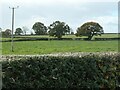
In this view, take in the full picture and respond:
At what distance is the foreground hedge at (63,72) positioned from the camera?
28.3 ft

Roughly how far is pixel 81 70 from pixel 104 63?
0.84m

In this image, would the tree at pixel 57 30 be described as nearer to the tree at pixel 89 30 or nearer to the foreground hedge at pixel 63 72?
the tree at pixel 89 30

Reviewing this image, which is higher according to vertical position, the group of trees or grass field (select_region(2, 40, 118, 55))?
the group of trees

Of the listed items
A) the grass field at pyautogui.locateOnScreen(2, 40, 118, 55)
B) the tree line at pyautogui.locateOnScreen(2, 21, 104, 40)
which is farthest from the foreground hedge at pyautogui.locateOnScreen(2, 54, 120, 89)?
the tree line at pyautogui.locateOnScreen(2, 21, 104, 40)

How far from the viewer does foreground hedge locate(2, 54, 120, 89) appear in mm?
8641

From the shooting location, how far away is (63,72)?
9.16m

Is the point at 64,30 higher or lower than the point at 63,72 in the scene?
higher

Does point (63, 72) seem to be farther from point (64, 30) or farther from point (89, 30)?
point (89, 30)

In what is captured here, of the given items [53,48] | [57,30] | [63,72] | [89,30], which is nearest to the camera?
[63,72]

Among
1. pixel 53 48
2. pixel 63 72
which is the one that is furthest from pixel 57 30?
pixel 63 72

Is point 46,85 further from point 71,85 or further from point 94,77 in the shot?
point 94,77

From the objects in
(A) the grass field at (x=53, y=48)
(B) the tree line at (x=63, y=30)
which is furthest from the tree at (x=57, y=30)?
(A) the grass field at (x=53, y=48)

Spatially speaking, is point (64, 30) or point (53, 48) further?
point (64, 30)

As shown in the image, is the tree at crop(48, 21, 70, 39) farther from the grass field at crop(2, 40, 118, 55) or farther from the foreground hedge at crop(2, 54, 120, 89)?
the foreground hedge at crop(2, 54, 120, 89)
